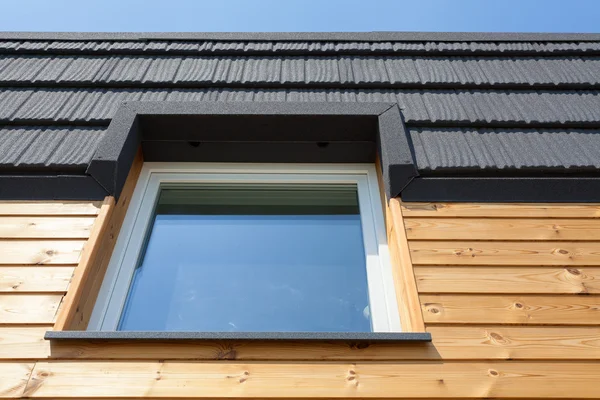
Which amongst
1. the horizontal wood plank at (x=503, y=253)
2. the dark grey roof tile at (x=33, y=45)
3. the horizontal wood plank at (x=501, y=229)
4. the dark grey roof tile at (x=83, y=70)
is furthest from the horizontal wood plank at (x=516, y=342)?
the dark grey roof tile at (x=33, y=45)

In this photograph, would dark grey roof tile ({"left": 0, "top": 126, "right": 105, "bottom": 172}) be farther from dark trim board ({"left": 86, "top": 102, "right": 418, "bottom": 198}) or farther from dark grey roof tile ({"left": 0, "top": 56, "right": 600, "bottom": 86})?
dark grey roof tile ({"left": 0, "top": 56, "right": 600, "bottom": 86})

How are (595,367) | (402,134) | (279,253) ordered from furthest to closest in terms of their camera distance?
(402,134) < (279,253) < (595,367)

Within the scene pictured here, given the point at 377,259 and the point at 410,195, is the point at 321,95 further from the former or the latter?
the point at 377,259

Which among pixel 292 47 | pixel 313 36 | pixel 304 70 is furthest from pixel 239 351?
pixel 313 36

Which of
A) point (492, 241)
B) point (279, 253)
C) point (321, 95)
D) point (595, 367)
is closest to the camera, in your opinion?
point (595, 367)

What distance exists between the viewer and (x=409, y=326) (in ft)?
6.11

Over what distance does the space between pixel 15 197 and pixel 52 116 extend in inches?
21.2

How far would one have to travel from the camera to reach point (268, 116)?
8.52ft

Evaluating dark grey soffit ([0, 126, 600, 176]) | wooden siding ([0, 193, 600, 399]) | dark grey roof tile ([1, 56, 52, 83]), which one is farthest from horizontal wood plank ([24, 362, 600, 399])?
dark grey roof tile ([1, 56, 52, 83])

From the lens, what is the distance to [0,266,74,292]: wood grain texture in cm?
191

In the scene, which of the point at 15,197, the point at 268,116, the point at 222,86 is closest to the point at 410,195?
the point at 268,116

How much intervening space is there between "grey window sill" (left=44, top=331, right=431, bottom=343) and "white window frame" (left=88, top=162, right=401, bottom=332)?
0.76ft

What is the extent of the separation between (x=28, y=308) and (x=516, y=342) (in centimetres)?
171

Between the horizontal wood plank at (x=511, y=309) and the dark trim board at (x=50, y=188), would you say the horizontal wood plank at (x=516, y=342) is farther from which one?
the dark trim board at (x=50, y=188)
